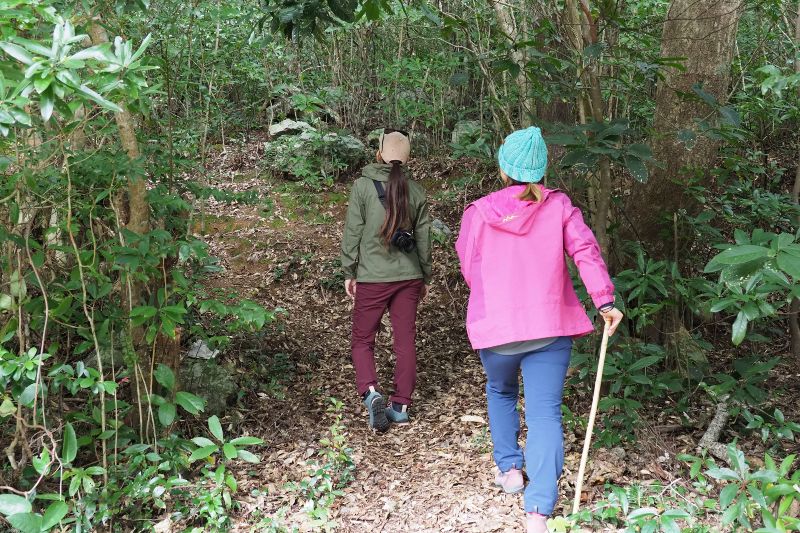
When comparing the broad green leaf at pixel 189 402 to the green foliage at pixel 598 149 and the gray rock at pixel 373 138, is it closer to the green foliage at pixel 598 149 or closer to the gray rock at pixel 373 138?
the green foliage at pixel 598 149

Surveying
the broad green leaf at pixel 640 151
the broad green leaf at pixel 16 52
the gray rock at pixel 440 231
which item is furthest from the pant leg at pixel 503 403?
the gray rock at pixel 440 231

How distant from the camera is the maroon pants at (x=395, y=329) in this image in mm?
4457

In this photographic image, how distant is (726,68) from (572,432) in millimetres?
2572

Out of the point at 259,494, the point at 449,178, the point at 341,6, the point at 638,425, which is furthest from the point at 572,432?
the point at 449,178

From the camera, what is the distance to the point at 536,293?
114 inches

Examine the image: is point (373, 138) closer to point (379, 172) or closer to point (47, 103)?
point (379, 172)

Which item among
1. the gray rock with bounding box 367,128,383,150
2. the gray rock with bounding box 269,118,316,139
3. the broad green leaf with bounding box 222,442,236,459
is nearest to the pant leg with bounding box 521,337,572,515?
the broad green leaf with bounding box 222,442,236,459

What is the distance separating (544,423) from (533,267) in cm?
68

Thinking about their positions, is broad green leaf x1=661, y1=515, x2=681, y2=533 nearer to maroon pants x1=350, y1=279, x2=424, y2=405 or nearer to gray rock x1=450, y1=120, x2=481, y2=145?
maroon pants x1=350, y1=279, x2=424, y2=405

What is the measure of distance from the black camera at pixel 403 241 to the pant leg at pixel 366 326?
0.93 ft

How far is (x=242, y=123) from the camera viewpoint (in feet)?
32.8

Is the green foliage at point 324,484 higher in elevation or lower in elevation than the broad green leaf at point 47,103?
lower

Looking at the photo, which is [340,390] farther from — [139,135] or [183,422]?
[139,135]

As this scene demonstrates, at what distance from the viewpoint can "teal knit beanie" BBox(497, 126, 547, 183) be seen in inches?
114
